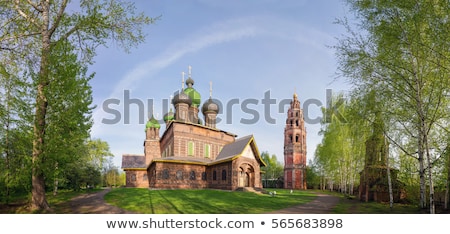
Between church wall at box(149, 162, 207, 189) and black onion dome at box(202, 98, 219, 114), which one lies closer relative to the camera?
church wall at box(149, 162, 207, 189)

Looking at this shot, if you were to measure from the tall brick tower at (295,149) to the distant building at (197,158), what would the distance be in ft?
36.4

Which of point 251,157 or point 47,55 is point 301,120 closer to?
point 251,157

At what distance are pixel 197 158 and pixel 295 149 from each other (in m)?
16.7

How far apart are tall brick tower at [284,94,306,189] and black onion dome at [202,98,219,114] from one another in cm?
1165

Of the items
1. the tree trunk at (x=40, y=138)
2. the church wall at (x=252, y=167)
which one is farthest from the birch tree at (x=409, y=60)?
the church wall at (x=252, y=167)

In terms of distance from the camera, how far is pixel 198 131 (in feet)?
83.1

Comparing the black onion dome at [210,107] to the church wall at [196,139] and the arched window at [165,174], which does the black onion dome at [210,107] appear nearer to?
the church wall at [196,139]

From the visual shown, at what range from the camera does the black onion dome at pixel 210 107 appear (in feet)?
97.9

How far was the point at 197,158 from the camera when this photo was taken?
24141mm

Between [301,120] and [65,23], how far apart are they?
32321 millimetres

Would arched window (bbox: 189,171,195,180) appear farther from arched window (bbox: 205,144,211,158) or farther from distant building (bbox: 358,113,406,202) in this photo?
distant building (bbox: 358,113,406,202)

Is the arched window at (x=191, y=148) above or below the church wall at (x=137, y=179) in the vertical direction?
above

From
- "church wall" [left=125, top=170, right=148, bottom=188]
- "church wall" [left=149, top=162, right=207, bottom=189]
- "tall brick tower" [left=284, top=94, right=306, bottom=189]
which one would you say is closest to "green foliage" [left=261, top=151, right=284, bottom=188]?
"tall brick tower" [left=284, top=94, right=306, bottom=189]

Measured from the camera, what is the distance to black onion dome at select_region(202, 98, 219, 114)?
29844 mm
